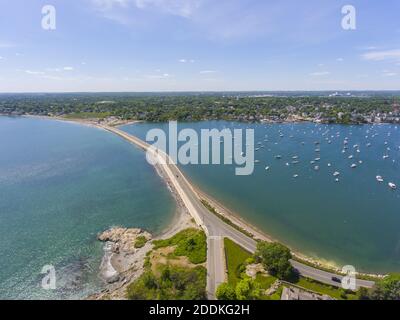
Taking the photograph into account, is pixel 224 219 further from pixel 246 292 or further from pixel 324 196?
pixel 324 196

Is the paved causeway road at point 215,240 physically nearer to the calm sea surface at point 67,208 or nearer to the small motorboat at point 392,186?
the calm sea surface at point 67,208

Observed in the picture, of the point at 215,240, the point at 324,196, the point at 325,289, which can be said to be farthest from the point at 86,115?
the point at 325,289

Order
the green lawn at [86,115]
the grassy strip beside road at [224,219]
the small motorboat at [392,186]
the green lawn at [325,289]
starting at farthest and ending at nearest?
the green lawn at [86,115] → the small motorboat at [392,186] → the grassy strip beside road at [224,219] → the green lawn at [325,289]

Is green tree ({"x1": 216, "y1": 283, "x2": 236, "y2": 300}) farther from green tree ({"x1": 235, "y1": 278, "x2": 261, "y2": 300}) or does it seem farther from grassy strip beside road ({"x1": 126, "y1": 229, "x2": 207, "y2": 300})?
grassy strip beside road ({"x1": 126, "y1": 229, "x2": 207, "y2": 300})

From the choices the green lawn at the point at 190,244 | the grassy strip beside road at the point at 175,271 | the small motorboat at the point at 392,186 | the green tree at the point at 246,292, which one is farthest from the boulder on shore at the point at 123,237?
the small motorboat at the point at 392,186

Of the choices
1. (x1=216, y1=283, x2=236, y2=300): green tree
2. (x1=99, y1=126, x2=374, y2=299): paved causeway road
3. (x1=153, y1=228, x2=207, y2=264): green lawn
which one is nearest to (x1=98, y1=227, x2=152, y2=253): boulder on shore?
(x1=153, y1=228, x2=207, y2=264): green lawn

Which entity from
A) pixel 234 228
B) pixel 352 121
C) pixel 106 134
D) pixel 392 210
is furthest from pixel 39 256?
pixel 352 121
